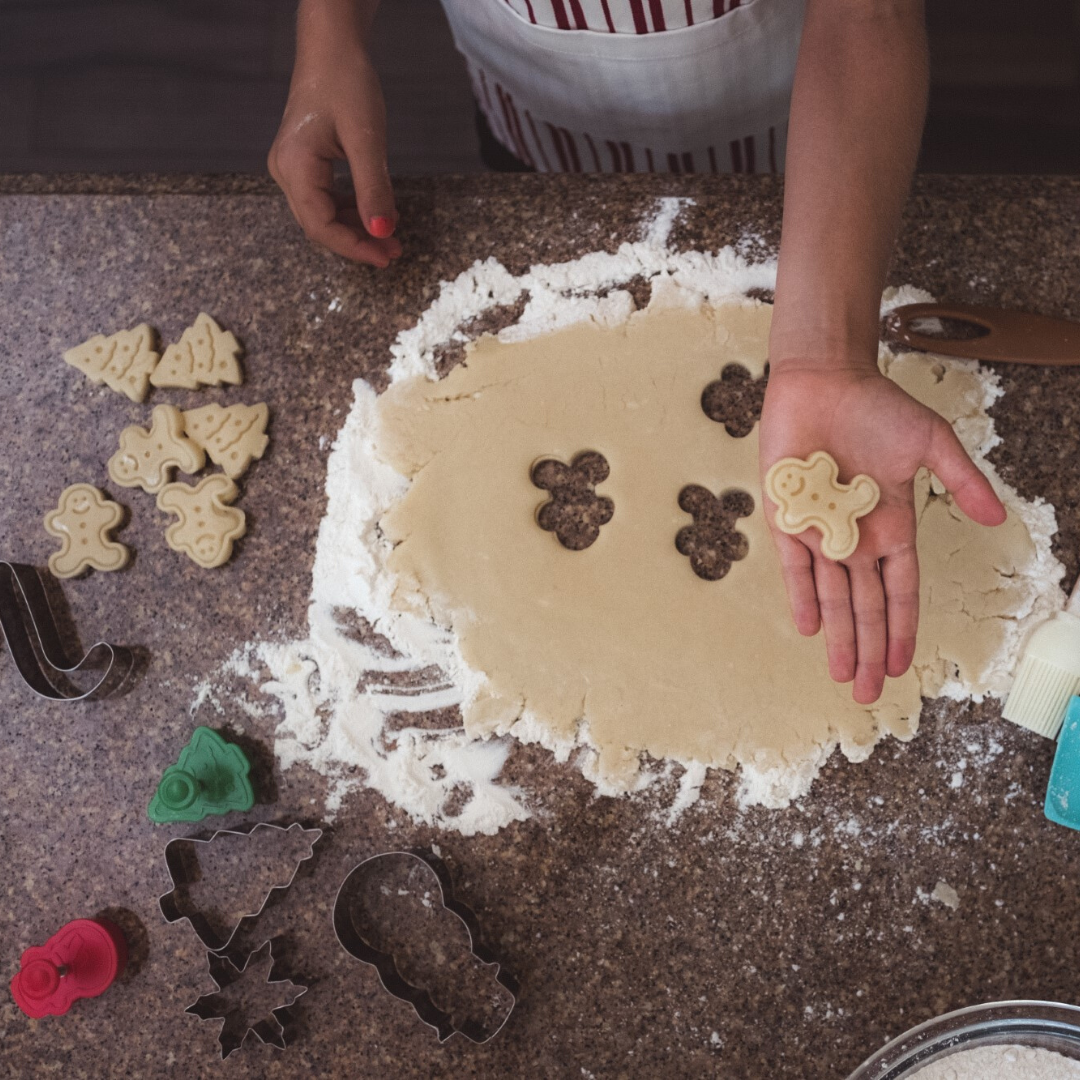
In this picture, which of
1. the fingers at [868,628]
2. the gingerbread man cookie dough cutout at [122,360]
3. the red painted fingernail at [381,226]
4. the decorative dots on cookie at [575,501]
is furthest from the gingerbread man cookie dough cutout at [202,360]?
the fingers at [868,628]

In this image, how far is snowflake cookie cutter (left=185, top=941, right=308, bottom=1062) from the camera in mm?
975

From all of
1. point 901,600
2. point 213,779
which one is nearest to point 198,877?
point 213,779

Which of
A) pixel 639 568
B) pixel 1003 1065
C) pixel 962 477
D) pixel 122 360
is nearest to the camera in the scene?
pixel 962 477

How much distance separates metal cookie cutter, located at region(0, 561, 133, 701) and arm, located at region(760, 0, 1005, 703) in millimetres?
799

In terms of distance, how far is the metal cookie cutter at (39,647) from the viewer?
1049mm

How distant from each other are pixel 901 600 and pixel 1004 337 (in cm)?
36

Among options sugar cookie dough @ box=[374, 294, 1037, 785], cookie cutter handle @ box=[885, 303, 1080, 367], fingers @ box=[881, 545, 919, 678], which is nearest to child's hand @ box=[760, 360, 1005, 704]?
fingers @ box=[881, 545, 919, 678]

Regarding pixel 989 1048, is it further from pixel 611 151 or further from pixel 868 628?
pixel 611 151

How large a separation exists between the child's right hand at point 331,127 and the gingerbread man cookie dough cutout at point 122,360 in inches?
10.6

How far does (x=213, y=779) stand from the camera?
988 millimetres

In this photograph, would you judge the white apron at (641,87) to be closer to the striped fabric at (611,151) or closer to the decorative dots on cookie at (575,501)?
the striped fabric at (611,151)

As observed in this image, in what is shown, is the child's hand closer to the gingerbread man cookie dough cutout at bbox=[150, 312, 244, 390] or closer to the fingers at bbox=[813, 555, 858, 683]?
the fingers at bbox=[813, 555, 858, 683]

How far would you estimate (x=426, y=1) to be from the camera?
177 centimetres

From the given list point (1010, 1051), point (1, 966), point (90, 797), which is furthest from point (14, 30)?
point (1010, 1051)
